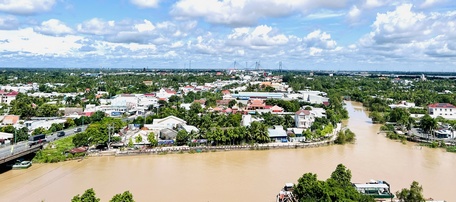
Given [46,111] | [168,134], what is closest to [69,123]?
[46,111]

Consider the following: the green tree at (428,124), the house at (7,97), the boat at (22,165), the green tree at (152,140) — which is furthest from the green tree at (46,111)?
the green tree at (428,124)

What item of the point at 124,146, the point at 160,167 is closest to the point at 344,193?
the point at 160,167

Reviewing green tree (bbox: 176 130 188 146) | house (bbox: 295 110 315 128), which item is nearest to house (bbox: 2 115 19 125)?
green tree (bbox: 176 130 188 146)

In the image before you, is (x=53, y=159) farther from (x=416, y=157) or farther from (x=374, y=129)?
(x=374, y=129)

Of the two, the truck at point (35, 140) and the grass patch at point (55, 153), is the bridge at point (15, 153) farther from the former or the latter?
the truck at point (35, 140)

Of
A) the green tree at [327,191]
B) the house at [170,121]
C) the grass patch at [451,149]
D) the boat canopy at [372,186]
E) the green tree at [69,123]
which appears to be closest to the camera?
the green tree at [327,191]

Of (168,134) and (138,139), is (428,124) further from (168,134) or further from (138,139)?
(138,139)

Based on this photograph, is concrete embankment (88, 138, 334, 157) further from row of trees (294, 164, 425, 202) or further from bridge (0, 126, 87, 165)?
row of trees (294, 164, 425, 202)

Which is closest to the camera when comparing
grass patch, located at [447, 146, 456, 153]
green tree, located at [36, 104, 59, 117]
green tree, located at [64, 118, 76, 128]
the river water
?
the river water
